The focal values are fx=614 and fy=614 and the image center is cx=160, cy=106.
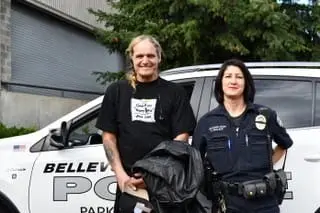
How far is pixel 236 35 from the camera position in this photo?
986cm

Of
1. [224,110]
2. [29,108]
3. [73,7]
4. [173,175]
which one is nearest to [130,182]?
[173,175]

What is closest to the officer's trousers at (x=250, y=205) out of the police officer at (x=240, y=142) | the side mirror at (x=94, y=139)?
the police officer at (x=240, y=142)

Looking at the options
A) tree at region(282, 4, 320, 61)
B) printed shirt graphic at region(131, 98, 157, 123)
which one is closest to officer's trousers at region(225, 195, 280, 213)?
printed shirt graphic at region(131, 98, 157, 123)

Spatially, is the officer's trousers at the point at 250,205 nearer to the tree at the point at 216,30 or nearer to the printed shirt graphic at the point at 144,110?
the printed shirt graphic at the point at 144,110

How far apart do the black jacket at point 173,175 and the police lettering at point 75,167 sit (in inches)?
58.6

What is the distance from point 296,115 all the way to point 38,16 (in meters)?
11.2

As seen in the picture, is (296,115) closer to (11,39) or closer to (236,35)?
(236,35)

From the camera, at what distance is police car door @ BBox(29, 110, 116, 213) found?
4.90 metres

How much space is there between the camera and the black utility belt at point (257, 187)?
130 inches

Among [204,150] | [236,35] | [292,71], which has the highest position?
[236,35]

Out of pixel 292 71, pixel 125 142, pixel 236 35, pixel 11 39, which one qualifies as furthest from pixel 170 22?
pixel 125 142

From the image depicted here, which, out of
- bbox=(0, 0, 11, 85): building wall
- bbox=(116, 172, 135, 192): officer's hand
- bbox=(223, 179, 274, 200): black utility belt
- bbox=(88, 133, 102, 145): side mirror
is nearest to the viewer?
bbox=(223, 179, 274, 200): black utility belt

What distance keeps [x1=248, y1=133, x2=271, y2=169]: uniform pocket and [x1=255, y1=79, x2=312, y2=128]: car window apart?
1.37m

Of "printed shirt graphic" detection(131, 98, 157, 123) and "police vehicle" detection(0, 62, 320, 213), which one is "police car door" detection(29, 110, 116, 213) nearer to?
"police vehicle" detection(0, 62, 320, 213)
